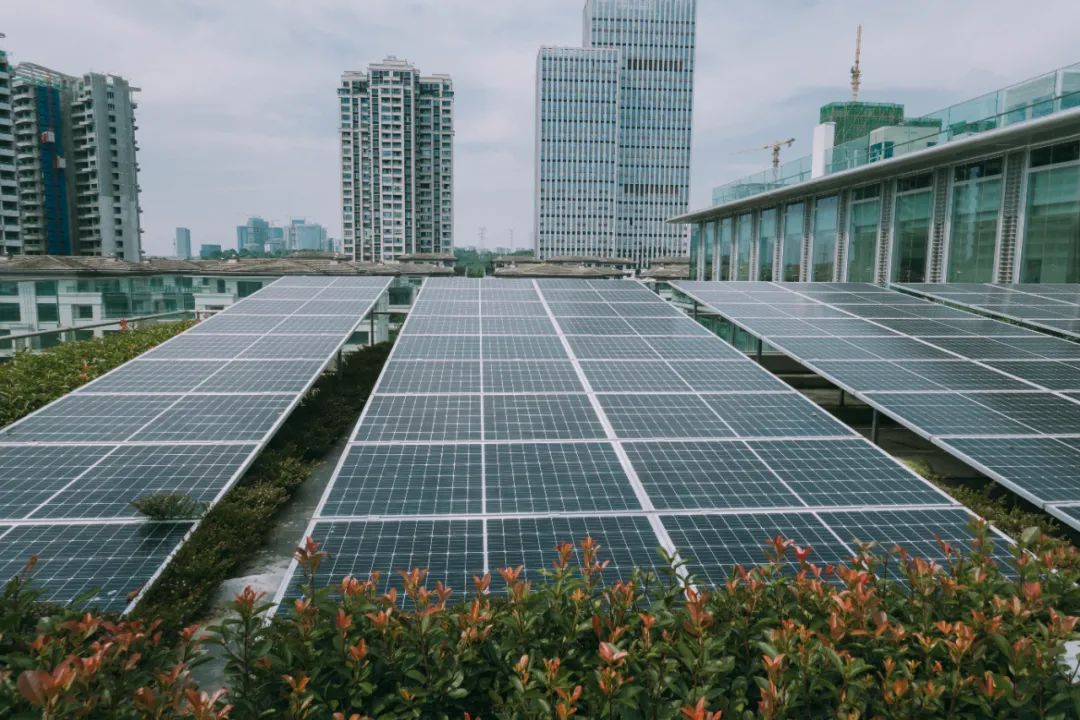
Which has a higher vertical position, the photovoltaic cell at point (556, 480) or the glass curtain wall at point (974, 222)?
the glass curtain wall at point (974, 222)

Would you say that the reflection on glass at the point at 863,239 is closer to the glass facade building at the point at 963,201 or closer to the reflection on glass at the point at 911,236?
the glass facade building at the point at 963,201

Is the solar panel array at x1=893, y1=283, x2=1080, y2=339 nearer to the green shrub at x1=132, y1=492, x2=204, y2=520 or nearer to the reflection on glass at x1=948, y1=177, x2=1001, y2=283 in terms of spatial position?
the reflection on glass at x1=948, y1=177, x2=1001, y2=283

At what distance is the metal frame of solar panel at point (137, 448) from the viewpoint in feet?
23.6

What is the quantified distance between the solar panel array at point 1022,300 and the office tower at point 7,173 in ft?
494

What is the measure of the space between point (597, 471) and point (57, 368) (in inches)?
619

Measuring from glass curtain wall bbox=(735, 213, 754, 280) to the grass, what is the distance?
100 feet

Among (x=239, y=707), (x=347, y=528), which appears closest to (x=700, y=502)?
(x=347, y=528)

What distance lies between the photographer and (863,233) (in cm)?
3036

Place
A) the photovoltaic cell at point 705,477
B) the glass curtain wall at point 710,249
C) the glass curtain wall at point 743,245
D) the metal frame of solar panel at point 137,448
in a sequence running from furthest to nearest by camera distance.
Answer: the glass curtain wall at point 710,249, the glass curtain wall at point 743,245, the photovoltaic cell at point 705,477, the metal frame of solar panel at point 137,448

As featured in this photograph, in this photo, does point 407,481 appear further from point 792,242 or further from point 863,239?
point 792,242

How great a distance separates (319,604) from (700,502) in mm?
4989

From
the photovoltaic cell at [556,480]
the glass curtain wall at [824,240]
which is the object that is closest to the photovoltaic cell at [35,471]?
the photovoltaic cell at [556,480]

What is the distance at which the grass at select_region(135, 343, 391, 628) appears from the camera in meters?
7.77

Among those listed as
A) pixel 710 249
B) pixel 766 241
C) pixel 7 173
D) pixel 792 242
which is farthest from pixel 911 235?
pixel 7 173
